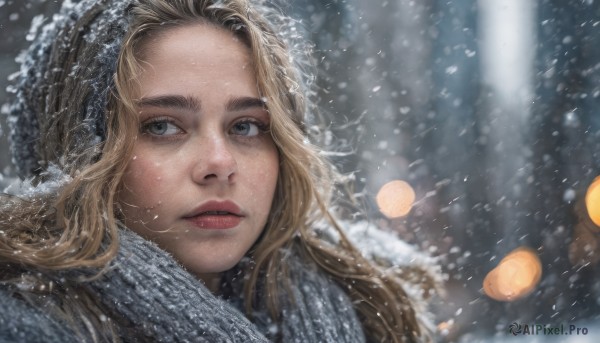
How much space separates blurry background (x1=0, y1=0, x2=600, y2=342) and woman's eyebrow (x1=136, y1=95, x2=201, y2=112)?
17.7 feet

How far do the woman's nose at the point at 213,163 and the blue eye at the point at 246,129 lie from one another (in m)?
0.13

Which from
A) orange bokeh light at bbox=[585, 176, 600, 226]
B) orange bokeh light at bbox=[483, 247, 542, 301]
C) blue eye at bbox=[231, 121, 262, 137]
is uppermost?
orange bokeh light at bbox=[585, 176, 600, 226]

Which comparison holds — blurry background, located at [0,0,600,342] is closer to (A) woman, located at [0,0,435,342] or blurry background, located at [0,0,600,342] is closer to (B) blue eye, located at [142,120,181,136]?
(A) woman, located at [0,0,435,342]

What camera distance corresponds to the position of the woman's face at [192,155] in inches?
85.7

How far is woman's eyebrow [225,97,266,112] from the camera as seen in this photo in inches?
89.0

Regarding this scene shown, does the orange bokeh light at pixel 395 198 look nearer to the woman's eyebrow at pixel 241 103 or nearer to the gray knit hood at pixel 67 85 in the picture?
the gray knit hood at pixel 67 85

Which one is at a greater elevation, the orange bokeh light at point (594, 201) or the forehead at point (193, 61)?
the orange bokeh light at point (594, 201)

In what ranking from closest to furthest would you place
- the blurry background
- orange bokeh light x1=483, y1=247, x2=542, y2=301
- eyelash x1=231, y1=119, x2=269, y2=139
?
eyelash x1=231, y1=119, x2=269, y2=139 < the blurry background < orange bokeh light x1=483, y1=247, x2=542, y2=301

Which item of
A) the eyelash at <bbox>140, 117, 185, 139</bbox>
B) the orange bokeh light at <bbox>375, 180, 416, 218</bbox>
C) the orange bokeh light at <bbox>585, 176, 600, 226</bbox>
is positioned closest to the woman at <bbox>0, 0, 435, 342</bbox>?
the eyelash at <bbox>140, 117, 185, 139</bbox>

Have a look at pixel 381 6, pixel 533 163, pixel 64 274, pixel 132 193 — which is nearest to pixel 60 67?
pixel 132 193

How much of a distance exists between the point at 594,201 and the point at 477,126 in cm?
444

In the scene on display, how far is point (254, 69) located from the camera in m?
2.36

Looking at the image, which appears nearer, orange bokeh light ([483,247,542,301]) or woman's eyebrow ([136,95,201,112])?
woman's eyebrow ([136,95,201,112])

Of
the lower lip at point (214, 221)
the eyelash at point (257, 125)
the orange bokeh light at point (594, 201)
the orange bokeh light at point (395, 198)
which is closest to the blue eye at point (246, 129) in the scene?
the eyelash at point (257, 125)
